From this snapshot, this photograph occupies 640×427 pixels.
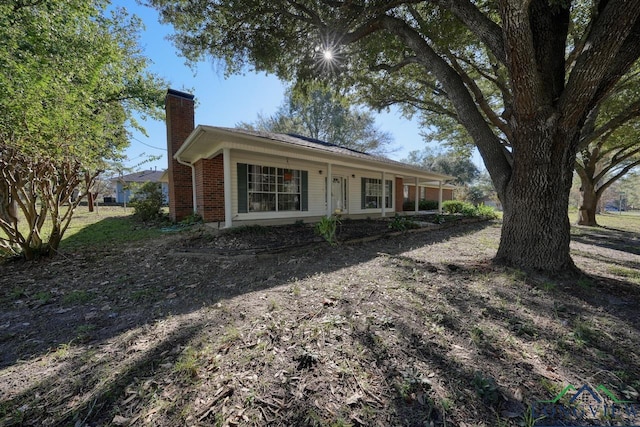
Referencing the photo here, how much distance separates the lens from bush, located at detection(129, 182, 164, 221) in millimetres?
11438

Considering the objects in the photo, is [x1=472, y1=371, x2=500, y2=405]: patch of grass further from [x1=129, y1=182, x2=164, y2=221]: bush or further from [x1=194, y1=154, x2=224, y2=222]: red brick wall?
[x1=129, y1=182, x2=164, y2=221]: bush

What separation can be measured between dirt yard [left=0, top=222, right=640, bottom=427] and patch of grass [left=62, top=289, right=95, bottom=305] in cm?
3

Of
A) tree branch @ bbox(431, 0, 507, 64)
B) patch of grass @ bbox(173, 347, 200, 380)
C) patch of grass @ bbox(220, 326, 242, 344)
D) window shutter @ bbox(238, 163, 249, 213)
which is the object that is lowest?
patch of grass @ bbox(173, 347, 200, 380)

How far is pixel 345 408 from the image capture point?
1.64m

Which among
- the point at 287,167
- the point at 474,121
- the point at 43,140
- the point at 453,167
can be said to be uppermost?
the point at 453,167

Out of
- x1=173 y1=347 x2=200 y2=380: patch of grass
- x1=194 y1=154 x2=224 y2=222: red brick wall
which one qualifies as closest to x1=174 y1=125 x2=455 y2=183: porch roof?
x1=194 y1=154 x2=224 y2=222: red brick wall

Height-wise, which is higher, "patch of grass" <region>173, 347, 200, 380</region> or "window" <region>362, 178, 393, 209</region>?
"window" <region>362, 178, 393, 209</region>

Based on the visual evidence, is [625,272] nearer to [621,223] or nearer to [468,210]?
[468,210]

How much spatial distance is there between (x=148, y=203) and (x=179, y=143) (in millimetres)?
3592

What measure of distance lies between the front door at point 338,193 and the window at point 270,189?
1988 millimetres

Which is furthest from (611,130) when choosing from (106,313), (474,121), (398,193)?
(106,313)

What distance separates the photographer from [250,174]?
8.36 m

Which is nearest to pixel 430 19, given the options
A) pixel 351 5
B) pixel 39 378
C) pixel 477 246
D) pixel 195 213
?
pixel 351 5

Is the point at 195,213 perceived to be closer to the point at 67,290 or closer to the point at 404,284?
the point at 67,290
